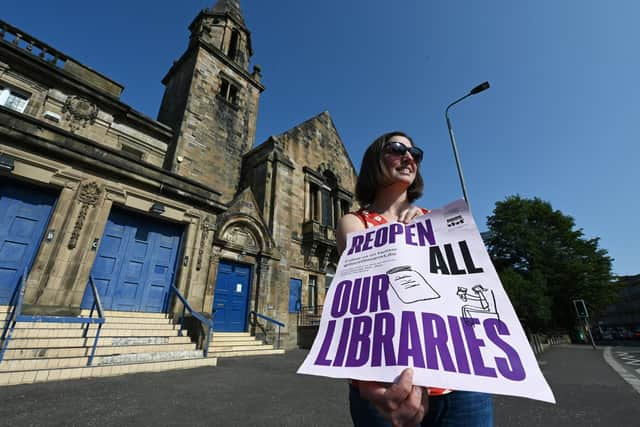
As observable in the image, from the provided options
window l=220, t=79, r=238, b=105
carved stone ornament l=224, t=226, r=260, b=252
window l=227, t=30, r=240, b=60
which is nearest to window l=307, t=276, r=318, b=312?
carved stone ornament l=224, t=226, r=260, b=252

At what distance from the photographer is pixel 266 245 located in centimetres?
1214

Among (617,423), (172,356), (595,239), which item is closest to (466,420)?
(617,423)

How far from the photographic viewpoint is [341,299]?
3.88 ft

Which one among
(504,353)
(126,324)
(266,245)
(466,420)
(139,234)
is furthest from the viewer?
(266,245)

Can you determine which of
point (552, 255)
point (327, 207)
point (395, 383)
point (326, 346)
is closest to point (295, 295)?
point (327, 207)

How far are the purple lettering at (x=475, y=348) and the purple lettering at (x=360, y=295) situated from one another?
0.38m

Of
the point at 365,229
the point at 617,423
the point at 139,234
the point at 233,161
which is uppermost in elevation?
the point at 233,161

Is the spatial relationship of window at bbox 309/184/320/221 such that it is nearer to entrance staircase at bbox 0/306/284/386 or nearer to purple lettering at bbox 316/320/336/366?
entrance staircase at bbox 0/306/284/386

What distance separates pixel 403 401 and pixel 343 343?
0.28 metres

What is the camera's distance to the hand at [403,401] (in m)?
0.82

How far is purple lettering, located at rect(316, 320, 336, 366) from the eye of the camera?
1.01 m

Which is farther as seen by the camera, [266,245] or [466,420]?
[266,245]

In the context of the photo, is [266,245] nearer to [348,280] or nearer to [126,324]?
[126,324]

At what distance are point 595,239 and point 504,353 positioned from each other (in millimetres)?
35614
